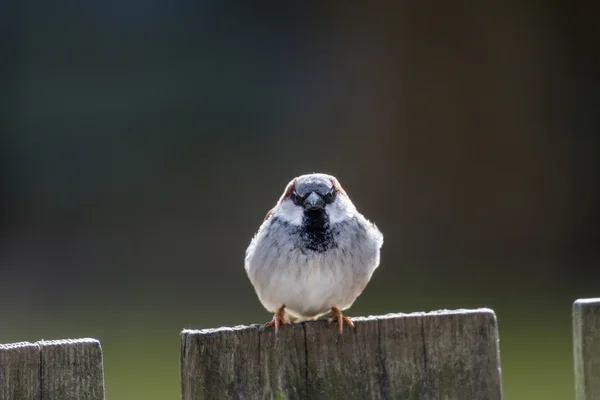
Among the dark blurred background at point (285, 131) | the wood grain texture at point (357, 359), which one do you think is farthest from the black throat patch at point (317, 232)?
the dark blurred background at point (285, 131)

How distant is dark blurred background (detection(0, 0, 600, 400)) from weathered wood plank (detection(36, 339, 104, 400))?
15.1ft

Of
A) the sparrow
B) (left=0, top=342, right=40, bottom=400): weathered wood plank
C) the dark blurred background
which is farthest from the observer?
the dark blurred background

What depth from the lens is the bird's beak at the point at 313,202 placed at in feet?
9.20

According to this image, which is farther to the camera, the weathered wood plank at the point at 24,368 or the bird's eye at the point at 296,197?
the bird's eye at the point at 296,197

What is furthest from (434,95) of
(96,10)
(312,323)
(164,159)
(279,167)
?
(312,323)

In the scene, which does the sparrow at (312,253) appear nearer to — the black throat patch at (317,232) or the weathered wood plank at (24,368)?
the black throat patch at (317,232)

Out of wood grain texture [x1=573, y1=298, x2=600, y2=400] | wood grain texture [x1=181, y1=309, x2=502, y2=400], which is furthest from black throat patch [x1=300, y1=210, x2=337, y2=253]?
wood grain texture [x1=573, y1=298, x2=600, y2=400]

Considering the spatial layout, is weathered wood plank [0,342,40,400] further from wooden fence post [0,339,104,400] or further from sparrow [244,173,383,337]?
sparrow [244,173,383,337]

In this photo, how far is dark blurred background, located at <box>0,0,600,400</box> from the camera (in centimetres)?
681

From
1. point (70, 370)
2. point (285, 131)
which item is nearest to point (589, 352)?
point (70, 370)

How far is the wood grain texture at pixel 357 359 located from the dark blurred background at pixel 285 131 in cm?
452

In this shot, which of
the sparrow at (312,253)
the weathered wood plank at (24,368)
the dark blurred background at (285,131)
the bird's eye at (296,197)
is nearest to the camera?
the weathered wood plank at (24,368)

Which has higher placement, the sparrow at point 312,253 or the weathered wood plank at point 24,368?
the sparrow at point 312,253

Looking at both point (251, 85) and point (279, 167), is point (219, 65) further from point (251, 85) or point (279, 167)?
point (279, 167)
